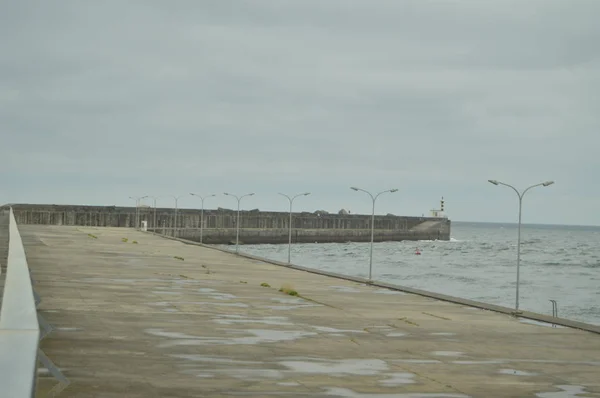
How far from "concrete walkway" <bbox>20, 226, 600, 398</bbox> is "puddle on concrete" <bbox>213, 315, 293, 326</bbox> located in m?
0.07

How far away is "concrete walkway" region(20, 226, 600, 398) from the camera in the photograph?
16.9 m

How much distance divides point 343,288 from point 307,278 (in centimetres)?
759

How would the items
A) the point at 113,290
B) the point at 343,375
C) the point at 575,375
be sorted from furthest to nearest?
the point at 113,290
the point at 575,375
the point at 343,375

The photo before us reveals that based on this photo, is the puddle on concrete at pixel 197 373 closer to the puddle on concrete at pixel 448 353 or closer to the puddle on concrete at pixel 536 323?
the puddle on concrete at pixel 448 353

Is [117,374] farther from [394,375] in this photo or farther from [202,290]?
[202,290]

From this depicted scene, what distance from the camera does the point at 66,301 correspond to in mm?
32125

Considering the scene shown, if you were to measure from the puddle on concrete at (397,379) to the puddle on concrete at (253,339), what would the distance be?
547 centimetres

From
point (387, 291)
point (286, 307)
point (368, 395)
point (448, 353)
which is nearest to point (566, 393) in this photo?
point (368, 395)

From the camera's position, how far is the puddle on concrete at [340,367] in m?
18.7

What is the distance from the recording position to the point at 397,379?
18141 mm

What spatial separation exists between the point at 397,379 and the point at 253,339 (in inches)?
261

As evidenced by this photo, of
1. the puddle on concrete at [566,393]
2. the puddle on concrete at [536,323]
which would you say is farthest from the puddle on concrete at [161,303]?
the puddle on concrete at [566,393]

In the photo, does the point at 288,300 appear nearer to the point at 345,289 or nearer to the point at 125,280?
the point at 345,289

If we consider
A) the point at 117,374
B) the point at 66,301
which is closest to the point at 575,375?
the point at 117,374
